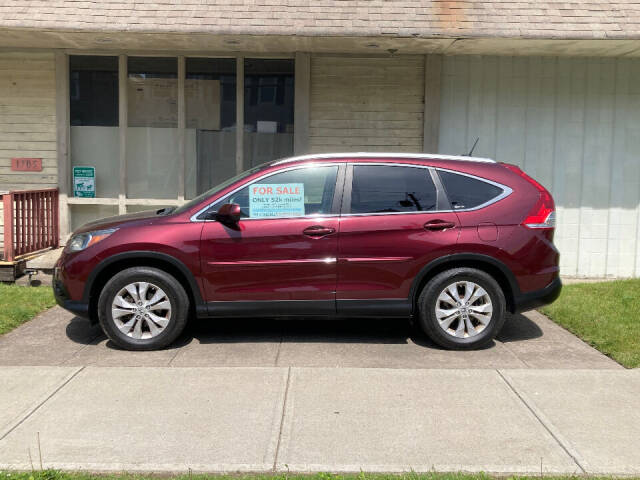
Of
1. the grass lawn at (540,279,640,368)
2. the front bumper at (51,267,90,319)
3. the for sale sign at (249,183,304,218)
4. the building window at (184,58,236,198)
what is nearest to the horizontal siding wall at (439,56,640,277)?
the grass lawn at (540,279,640,368)

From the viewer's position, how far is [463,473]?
371 cm

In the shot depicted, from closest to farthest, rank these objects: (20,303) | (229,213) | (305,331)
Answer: (229,213) < (305,331) < (20,303)

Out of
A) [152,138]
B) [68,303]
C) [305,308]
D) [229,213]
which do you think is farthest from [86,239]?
[152,138]

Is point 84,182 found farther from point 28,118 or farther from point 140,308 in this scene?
point 140,308

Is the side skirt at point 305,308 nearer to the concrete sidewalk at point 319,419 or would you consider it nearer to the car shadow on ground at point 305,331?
the car shadow on ground at point 305,331

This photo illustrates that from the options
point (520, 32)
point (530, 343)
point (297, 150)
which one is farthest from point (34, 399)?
point (520, 32)

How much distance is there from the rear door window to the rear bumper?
3.84ft

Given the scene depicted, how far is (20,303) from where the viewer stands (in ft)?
24.6

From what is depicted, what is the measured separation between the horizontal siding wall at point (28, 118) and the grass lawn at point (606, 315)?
7278 mm

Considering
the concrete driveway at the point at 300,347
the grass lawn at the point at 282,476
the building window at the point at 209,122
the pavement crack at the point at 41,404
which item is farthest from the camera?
the building window at the point at 209,122

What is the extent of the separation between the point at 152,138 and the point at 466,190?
5524 millimetres

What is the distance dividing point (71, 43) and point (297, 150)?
11.3 feet

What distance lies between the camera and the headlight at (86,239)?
5941mm

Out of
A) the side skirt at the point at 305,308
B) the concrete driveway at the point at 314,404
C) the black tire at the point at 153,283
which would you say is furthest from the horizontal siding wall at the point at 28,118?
the side skirt at the point at 305,308
